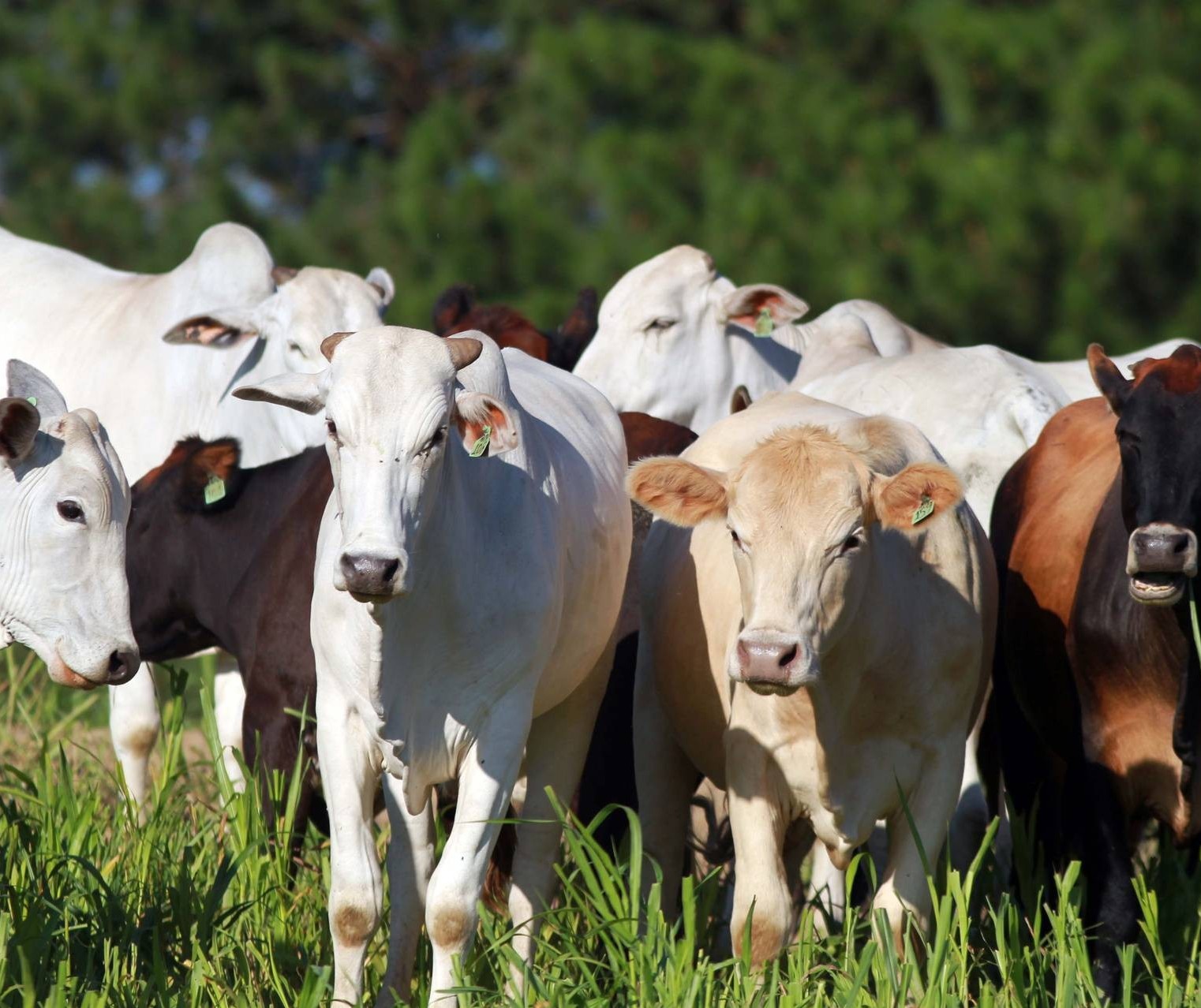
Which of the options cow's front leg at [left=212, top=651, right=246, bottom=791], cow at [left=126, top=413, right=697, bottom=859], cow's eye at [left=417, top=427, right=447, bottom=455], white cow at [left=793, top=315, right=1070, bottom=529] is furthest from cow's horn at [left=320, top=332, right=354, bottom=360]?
white cow at [left=793, top=315, right=1070, bottom=529]

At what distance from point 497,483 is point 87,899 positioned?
1401 mm

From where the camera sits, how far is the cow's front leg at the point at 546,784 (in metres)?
5.05

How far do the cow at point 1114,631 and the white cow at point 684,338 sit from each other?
2.21 metres

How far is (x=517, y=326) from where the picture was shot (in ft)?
26.3

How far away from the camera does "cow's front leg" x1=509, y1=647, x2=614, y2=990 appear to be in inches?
199

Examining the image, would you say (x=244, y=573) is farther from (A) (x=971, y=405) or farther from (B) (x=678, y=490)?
(A) (x=971, y=405)

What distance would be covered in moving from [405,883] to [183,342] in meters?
2.99

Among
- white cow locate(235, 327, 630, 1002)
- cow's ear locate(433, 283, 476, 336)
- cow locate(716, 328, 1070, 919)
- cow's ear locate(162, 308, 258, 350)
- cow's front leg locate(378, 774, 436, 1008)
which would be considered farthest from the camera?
cow's ear locate(433, 283, 476, 336)

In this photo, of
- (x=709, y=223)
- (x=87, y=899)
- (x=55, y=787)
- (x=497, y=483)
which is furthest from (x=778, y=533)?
(x=709, y=223)

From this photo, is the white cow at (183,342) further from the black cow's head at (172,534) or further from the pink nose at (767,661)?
the pink nose at (767,661)

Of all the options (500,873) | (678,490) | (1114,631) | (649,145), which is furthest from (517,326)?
(649,145)

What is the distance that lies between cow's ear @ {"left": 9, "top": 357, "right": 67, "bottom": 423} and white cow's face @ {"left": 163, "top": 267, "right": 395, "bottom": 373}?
2.41m

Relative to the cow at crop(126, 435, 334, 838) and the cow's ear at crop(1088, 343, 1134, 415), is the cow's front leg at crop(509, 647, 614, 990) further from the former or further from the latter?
the cow's ear at crop(1088, 343, 1134, 415)

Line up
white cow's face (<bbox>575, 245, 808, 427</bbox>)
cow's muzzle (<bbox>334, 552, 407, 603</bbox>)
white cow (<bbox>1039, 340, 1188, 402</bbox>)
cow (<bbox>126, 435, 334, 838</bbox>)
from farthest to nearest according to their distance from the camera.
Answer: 1. white cow's face (<bbox>575, 245, 808, 427</bbox>)
2. white cow (<bbox>1039, 340, 1188, 402</bbox>)
3. cow (<bbox>126, 435, 334, 838</bbox>)
4. cow's muzzle (<bbox>334, 552, 407, 603</bbox>)
